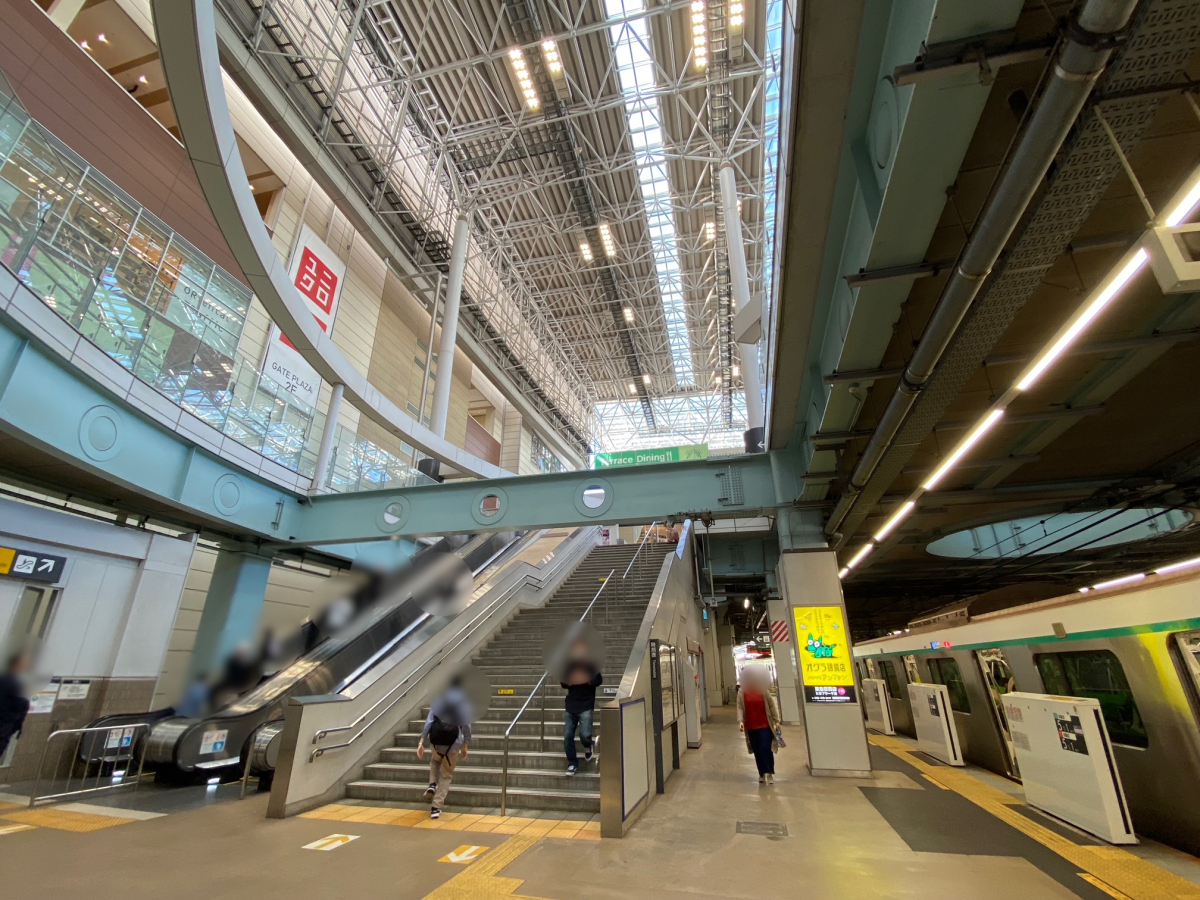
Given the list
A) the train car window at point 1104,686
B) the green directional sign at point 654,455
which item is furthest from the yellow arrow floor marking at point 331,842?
the green directional sign at point 654,455

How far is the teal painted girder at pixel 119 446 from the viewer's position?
5723 millimetres

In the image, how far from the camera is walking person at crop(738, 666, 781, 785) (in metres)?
6.76

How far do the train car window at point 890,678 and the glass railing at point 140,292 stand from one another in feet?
41.3

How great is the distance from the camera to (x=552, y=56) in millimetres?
13562

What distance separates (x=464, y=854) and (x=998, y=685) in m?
7.57

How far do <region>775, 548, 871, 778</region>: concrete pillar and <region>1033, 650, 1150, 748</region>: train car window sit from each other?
226 centimetres

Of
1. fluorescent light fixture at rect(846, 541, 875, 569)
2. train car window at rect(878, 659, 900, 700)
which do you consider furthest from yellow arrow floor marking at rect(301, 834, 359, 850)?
train car window at rect(878, 659, 900, 700)

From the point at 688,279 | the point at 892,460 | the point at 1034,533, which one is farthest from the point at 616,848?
the point at 688,279

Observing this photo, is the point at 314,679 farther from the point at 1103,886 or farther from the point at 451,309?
the point at 451,309

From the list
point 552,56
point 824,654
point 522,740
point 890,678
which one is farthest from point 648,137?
point 522,740

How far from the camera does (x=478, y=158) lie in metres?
17.8

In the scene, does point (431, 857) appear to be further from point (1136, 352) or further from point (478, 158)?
point (478, 158)

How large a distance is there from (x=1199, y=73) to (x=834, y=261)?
2198 millimetres

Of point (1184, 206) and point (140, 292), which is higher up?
point (140, 292)
